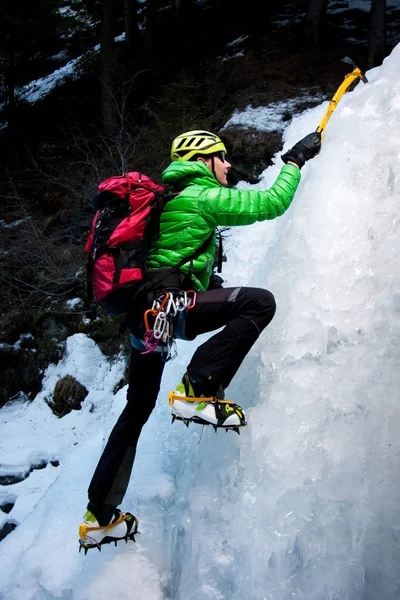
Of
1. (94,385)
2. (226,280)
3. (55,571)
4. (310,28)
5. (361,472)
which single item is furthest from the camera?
(310,28)

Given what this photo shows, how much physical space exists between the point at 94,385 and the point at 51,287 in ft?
8.36

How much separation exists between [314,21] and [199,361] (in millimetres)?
13080

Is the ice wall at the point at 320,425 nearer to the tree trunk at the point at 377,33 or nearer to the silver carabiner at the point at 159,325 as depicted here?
the silver carabiner at the point at 159,325

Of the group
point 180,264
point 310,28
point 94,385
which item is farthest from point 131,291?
point 310,28

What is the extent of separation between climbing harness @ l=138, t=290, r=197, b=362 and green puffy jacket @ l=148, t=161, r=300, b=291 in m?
0.16

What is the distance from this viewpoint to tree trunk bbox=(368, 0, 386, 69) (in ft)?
36.1

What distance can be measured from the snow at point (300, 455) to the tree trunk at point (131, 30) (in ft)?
49.1

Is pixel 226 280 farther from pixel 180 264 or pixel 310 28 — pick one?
pixel 310 28

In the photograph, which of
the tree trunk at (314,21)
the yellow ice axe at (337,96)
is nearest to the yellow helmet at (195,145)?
the yellow ice axe at (337,96)

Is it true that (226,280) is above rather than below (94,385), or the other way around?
above

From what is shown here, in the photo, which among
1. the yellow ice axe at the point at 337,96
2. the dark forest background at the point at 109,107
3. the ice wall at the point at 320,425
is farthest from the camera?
the dark forest background at the point at 109,107

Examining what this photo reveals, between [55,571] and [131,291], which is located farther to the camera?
[55,571]

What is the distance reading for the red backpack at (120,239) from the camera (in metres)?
2.54

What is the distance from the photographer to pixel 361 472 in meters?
2.30
